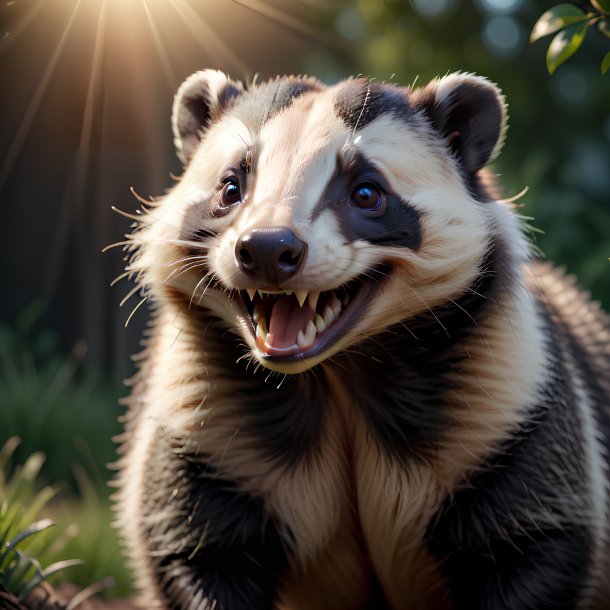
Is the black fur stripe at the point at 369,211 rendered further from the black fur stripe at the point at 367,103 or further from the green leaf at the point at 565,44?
the green leaf at the point at 565,44

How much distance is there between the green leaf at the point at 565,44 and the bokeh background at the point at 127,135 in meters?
3.24

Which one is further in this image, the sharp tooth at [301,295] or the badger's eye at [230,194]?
the badger's eye at [230,194]

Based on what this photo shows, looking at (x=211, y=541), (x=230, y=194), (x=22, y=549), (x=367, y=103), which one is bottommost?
(x=22, y=549)

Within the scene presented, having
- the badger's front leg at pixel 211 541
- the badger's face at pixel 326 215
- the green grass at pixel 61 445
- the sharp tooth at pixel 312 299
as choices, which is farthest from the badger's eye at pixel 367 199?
the green grass at pixel 61 445

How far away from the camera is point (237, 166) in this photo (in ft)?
9.01

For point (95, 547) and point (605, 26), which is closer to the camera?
point (605, 26)

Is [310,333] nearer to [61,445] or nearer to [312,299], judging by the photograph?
[312,299]

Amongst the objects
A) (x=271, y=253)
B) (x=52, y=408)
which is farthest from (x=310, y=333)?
(x=52, y=408)

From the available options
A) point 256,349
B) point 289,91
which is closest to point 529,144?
point 289,91

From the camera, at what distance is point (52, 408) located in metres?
6.30

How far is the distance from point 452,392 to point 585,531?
23.3 inches

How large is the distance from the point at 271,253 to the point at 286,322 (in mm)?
263

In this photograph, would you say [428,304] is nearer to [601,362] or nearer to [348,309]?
[348,309]

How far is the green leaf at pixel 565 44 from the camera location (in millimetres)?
2500
